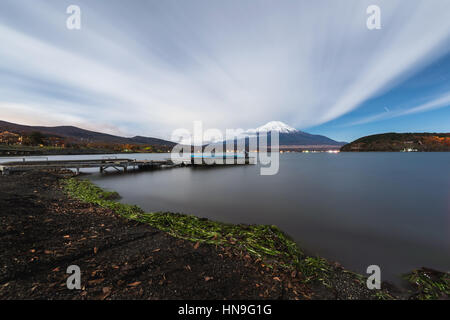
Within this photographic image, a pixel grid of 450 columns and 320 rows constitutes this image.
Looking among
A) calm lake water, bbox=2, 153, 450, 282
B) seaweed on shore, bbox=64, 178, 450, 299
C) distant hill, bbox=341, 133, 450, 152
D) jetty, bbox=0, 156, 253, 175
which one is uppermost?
distant hill, bbox=341, 133, 450, 152

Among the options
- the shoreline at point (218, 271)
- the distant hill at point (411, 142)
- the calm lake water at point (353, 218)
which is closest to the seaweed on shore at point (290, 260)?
the shoreline at point (218, 271)

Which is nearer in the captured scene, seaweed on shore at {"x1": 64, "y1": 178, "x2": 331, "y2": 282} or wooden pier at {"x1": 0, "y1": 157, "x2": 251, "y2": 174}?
seaweed on shore at {"x1": 64, "y1": 178, "x2": 331, "y2": 282}

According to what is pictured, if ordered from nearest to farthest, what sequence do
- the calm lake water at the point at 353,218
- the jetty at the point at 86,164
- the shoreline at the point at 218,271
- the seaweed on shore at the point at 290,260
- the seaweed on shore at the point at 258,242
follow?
the shoreline at the point at 218,271
the seaweed on shore at the point at 290,260
the seaweed on shore at the point at 258,242
the calm lake water at the point at 353,218
the jetty at the point at 86,164

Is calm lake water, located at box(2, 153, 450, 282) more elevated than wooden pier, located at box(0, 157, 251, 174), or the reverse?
wooden pier, located at box(0, 157, 251, 174)

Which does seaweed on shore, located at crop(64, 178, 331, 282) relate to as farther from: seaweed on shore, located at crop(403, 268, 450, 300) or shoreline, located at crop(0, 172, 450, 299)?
seaweed on shore, located at crop(403, 268, 450, 300)

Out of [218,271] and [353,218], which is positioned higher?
[218,271]

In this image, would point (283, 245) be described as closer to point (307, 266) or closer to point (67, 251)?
point (307, 266)

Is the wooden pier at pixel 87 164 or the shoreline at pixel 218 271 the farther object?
the wooden pier at pixel 87 164

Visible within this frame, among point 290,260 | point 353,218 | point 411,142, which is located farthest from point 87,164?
point 411,142

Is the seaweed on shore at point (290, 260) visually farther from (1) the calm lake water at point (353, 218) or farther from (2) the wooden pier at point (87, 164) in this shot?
(2) the wooden pier at point (87, 164)

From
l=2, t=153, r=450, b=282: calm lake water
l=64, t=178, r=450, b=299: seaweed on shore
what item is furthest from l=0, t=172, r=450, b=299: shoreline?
l=2, t=153, r=450, b=282: calm lake water

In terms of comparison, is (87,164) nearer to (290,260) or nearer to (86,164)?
(86,164)
